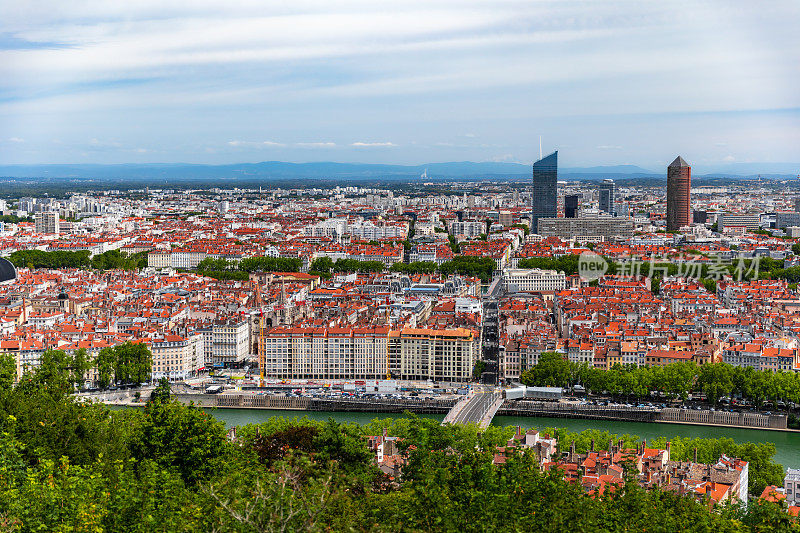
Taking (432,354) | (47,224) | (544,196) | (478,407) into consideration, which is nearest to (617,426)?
(478,407)

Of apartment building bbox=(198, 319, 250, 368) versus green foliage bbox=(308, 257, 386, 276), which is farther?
green foliage bbox=(308, 257, 386, 276)

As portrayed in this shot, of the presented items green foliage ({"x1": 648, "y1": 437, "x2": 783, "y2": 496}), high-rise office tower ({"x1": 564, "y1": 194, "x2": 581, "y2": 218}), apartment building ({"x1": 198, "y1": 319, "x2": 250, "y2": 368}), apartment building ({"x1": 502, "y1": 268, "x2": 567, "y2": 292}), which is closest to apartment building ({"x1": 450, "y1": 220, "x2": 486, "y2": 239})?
high-rise office tower ({"x1": 564, "y1": 194, "x2": 581, "y2": 218})

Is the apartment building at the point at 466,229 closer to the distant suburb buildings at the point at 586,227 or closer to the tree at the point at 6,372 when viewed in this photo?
the distant suburb buildings at the point at 586,227

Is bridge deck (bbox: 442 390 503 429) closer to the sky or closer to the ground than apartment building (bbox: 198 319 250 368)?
closer to the ground

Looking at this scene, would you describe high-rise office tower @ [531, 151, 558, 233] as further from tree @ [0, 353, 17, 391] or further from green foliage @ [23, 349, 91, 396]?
tree @ [0, 353, 17, 391]

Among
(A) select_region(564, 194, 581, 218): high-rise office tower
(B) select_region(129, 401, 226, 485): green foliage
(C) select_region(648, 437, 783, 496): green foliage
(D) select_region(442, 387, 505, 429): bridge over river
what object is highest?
(A) select_region(564, 194, 581, 218): high-rise office tower

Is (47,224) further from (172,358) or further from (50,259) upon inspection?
(172,358)
